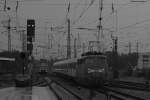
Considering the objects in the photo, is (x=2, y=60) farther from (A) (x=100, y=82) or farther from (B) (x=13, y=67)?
(A) (x=100, y=82)

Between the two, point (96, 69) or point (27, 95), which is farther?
point (96, 69)

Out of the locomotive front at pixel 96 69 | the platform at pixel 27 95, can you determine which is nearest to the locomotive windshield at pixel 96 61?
the locomotive front at pixel 96 69

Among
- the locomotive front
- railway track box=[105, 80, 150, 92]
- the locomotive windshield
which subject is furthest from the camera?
railway track box=[105, 80, 150, 92]

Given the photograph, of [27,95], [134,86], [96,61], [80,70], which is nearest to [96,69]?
[96,61]

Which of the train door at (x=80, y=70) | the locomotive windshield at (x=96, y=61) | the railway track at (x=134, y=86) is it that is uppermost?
the locomotive windshield at (x=96, y=61)

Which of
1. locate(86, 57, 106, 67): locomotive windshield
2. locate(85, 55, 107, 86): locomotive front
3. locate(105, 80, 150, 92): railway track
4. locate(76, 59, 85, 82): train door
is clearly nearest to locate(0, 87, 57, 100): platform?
locate(76, 59, 85, 82): train door

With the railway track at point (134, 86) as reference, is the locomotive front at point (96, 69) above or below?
above

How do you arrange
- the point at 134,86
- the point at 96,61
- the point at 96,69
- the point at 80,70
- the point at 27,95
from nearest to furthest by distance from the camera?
the point at 27,95 < the point at 96,69 < the point at 96,61 < the point at 80,70 < the point at 134,86

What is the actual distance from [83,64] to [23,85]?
34.2ft

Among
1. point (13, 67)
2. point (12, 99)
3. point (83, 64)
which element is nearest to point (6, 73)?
point (13, 67)

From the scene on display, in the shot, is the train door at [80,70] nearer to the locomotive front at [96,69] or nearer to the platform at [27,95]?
the locomotive front at [96,69]

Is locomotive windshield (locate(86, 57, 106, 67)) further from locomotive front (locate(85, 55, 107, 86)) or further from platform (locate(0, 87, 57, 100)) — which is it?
platform (locate(0, 87, 57, 100))

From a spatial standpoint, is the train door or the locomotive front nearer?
the locomotive front

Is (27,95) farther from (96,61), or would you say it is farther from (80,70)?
(80,70)
